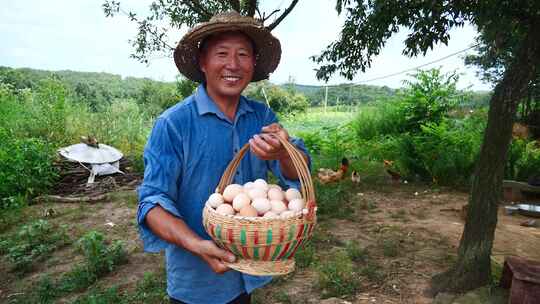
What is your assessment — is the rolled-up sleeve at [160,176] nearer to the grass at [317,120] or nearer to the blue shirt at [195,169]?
the blue shirt at [195,169]

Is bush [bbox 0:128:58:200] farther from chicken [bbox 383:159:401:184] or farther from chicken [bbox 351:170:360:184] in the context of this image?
chicken [bbox 383:159:401:184]

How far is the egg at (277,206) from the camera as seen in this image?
1373 mm

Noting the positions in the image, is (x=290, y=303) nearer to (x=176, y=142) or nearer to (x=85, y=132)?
(x=176, y=142)

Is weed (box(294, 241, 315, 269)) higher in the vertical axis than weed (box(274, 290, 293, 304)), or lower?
higher

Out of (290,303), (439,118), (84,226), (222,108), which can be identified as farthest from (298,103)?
(222,108)

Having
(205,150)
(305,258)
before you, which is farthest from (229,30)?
(305,258)

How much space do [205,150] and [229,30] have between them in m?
0.48

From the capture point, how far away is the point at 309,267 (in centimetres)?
386

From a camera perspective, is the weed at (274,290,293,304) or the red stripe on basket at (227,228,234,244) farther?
the weed at (274,290,293,304)

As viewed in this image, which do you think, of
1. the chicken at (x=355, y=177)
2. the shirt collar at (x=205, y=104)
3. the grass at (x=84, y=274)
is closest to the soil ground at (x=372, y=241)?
the grass at (x=84, y=274)

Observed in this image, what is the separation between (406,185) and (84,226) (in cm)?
526

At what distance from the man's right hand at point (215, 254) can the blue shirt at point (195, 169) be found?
0.60ft

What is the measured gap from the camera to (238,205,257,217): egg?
1.31 meters

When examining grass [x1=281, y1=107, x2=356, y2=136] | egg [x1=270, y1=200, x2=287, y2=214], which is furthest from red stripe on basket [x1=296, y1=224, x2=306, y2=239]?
grass [x1=281, y1=107, x2=356, y2=136]
